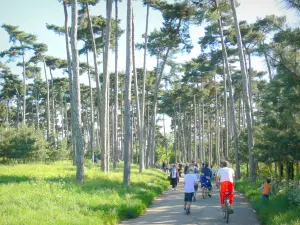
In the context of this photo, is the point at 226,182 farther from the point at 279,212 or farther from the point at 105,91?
the point at 105,91

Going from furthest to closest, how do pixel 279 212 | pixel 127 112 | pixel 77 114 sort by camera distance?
pixel 127 112 → pixel 77 114 → pixel 279 212

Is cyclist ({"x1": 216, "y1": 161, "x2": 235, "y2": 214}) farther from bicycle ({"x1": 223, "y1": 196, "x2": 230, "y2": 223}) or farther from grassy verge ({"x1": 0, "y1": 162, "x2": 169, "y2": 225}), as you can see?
grassy verge ({"x1": 0, "y1": 162, "x2": 169, "y2": 225})

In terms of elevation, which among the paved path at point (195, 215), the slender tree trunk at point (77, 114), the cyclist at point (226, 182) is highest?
the slender tree trunk at point (77, 114)

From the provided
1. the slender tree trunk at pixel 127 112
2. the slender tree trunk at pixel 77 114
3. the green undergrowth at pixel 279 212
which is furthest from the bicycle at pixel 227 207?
the slender tree trunk at pixel 77 114

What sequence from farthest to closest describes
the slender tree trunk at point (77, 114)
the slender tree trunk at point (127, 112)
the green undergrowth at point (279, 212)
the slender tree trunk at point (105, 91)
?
the slender tree trunk at point (105, 91), the slender tree trunk at point (127, 112), the slender tree trunk at point (77, 114), the green undergrowth at point (279, 212)

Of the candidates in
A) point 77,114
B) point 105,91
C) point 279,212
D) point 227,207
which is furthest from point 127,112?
point 279,212

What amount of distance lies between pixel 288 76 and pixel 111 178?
12.3 m

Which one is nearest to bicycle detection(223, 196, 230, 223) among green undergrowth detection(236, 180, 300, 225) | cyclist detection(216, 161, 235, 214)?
cyclist detection(216, 161, 235, 214)

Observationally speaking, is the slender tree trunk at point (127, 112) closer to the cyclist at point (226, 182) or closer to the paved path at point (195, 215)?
the paved path at point (195, 215)

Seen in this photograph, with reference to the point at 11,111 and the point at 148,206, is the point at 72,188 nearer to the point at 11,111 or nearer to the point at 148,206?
the point at 148,206

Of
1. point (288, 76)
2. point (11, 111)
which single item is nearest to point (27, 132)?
point (288, 76)

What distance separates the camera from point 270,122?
1750cm

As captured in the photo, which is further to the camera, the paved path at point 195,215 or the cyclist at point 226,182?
the cyclist at point 226,182

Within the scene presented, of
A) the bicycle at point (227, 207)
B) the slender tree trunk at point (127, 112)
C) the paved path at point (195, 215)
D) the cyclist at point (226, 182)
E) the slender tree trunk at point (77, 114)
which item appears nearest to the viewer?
the bicycle at point (227, 207)
